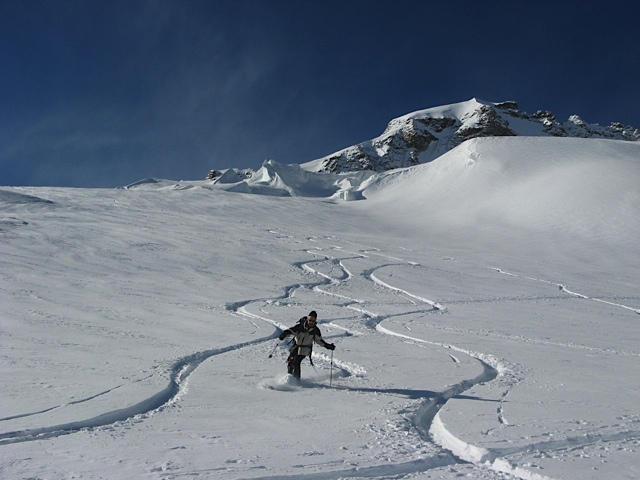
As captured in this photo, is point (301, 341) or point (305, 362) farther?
point (305, 362)

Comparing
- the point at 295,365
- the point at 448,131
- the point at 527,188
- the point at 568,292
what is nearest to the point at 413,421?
the point at 295,365

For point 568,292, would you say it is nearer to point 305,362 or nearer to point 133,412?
point 305,362

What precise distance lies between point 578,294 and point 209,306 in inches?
485

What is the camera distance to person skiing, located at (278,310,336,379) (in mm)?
7435

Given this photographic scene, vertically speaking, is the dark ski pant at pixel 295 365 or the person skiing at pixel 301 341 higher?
the person skiing at pixel 301 341

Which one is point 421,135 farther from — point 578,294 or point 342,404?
point 342,404

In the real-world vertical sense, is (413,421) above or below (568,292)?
above

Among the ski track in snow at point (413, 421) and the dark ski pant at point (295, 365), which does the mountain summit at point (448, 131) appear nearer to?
the ski track in snow at point (413, 421)

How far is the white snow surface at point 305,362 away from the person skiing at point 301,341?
0.26 m

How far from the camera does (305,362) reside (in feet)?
28.9

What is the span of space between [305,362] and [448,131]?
17957 cm

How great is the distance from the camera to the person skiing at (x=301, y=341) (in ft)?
24.4

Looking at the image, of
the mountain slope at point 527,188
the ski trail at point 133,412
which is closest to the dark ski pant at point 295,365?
the ski trail at point 133,412

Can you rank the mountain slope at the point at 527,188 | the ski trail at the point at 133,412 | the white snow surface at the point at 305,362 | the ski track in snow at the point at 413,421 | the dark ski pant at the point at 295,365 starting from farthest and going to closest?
the mountain slope at the point at 527,188
the dark ski pant at the point at 295,365
the ski trail at the point at 133,412
the white snow surface at the point at 305,362
the ski track in snow at the point at 413,421
